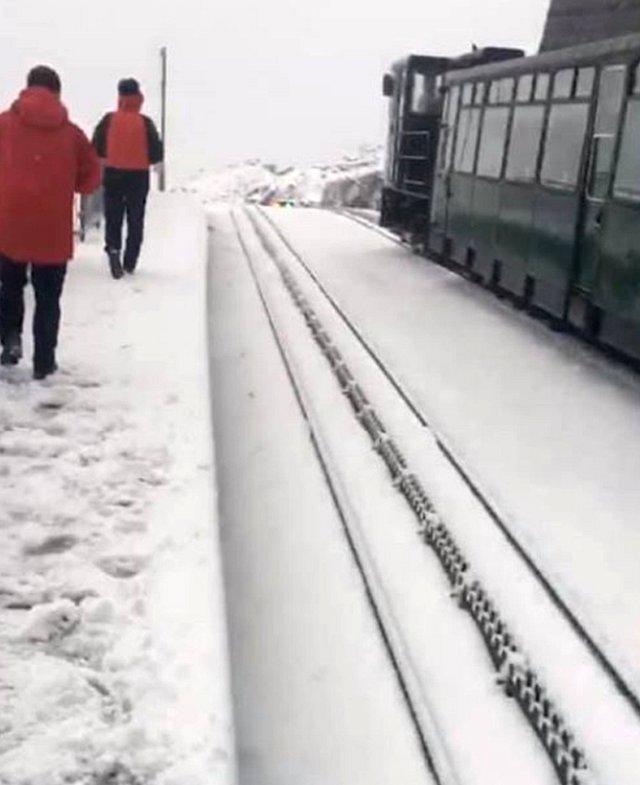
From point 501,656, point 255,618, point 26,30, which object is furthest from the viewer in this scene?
point 26,30

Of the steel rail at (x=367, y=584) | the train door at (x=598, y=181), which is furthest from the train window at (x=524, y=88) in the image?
the steel rail at (x=367, y=584)

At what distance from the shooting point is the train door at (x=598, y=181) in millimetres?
10508

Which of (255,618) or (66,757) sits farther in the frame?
(255,618)

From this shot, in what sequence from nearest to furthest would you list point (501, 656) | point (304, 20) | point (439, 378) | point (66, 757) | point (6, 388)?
point (66, 757) < point (501, 656) < point (6, 388) < point (439, 378) < point (304, 20)

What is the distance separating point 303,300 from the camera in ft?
46.9

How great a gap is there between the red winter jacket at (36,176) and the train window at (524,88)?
7.08m

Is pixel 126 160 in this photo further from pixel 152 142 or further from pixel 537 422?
pixel 537 422

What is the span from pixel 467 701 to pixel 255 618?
1.13 metres

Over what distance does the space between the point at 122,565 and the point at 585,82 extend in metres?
8.06

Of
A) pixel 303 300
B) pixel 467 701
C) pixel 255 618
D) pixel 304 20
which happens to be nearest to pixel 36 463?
pixel 255 618

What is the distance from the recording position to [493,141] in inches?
594

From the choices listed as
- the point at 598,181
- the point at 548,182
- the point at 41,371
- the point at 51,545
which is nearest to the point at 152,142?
the point at 548,182

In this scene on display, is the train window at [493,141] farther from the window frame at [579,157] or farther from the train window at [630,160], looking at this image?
the train window at [630,160]

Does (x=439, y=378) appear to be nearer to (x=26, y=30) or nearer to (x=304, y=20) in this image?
(x=26, y=30)
